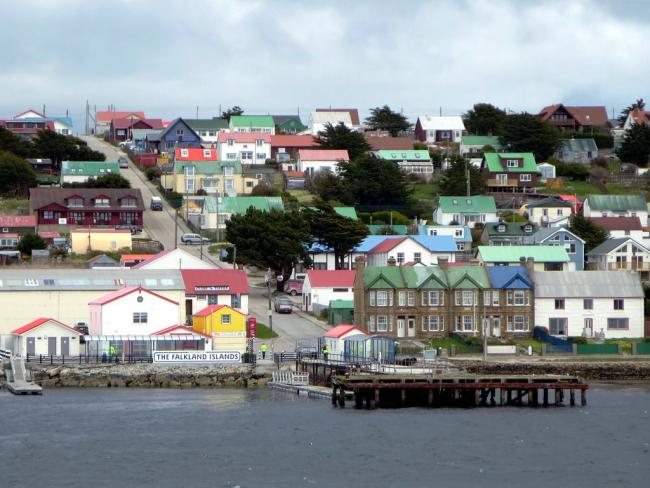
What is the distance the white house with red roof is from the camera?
84938 millimetres

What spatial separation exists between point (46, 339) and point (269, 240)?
22.8 meters

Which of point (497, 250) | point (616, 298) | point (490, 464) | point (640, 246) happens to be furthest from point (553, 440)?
point (640, 246)

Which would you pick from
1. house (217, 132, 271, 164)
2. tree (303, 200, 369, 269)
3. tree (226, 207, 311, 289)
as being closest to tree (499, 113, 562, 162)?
house (217, 132, 271, 164)

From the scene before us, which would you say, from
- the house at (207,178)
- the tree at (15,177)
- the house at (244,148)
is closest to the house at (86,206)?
the tree at (15,177)

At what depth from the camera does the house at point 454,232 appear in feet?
392

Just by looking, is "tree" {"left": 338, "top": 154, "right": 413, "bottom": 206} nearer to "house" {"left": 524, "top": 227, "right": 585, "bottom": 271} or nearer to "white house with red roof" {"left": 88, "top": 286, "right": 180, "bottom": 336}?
"house" {"left": 524, "top": 227, "right": 585, "bottom": 271}

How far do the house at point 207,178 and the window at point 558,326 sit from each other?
53.4 metres

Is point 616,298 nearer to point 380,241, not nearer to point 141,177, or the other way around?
point 380,241

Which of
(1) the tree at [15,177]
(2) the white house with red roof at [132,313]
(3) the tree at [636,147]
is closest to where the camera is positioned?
(2) the white house with red roof at [132,313]

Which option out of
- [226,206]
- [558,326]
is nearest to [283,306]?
[558,326]

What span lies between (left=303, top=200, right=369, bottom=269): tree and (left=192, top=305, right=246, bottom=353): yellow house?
23.6 metres

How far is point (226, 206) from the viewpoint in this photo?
128 meters

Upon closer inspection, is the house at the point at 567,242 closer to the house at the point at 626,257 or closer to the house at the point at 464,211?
the house at the point at 626,257

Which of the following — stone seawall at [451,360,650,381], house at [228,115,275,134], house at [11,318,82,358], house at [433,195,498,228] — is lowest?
stone seawall at [451,360,650,381]
